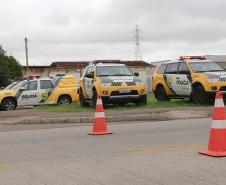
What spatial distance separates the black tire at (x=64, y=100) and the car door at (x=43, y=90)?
0.65m

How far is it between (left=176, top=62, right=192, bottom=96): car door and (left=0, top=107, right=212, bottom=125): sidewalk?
2.32 m

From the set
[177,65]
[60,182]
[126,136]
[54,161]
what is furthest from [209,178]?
[177,65]

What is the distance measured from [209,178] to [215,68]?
45.3 feet

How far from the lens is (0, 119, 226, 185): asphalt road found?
23.0 feet

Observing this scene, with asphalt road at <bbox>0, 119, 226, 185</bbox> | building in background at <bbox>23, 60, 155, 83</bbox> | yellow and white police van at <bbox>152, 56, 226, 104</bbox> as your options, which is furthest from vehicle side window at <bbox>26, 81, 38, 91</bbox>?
building in background at <bbox>23, 60, 155, 83</bbox>

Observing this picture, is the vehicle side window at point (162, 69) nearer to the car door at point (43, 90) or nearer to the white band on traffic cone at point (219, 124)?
the car door at point (43, 90)

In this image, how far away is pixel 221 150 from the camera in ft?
27.6

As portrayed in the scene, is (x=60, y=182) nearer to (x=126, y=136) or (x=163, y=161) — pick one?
(x=163, y=161)

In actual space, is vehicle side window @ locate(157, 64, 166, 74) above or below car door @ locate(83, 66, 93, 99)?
above

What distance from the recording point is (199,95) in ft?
64.0

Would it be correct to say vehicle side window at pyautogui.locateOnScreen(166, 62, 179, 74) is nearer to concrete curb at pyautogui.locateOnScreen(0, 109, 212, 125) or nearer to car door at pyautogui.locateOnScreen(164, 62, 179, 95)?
car door at pyautogui.locateOnScreen(164, 62, 179, 95)

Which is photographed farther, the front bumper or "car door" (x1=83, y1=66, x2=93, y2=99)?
"car door" (x1=83, y1=66, x2=93, y2=99)

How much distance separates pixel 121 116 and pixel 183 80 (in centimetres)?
492

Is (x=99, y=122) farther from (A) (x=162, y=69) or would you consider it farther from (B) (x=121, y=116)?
(A) (x=162, y=69)
